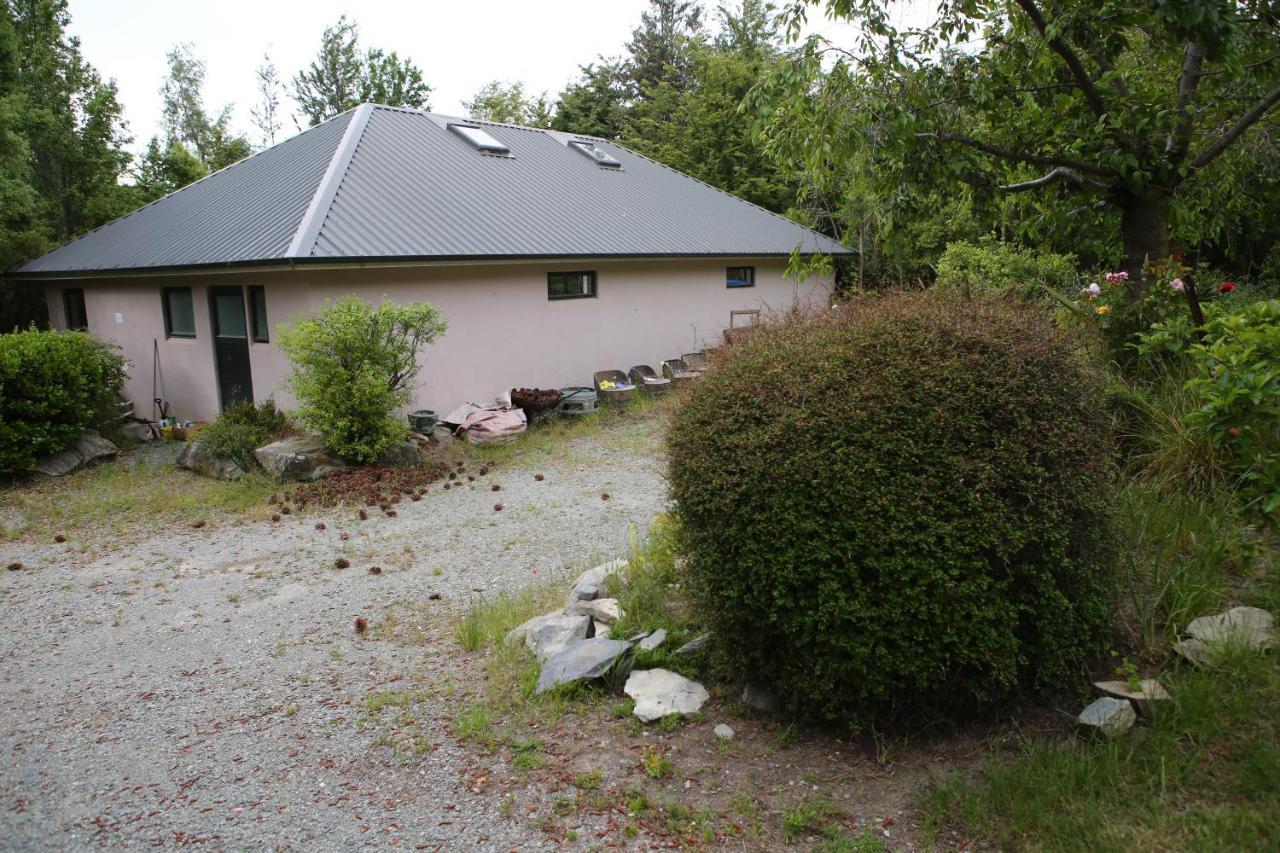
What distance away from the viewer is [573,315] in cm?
1425

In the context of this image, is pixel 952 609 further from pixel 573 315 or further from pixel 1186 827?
pixel 573 315

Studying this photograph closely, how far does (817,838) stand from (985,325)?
2.14 metres

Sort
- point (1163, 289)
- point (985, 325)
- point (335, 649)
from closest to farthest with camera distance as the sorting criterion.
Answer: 1. point (985, 325)
2. point (335, 649)
3. point (1163, 289)

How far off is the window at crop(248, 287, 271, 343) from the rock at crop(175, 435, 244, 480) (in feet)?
5.85

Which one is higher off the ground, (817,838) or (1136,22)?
(1136,22)

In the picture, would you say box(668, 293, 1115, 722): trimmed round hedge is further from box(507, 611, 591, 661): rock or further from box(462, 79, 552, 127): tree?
box(462, 79, 552, 127): tree

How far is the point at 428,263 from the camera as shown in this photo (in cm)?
1138

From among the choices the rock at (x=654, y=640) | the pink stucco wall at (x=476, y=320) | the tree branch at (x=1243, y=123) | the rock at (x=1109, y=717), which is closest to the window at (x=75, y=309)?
the pink stucco wall at (x=476, y=320)

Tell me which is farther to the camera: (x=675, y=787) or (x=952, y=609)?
(x=675, y=787)

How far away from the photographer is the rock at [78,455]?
1032cm

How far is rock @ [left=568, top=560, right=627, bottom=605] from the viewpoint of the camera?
17.0ft

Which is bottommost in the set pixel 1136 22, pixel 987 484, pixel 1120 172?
pixel 987 484

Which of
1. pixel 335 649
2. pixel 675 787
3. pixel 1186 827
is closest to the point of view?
pixel 1186 827

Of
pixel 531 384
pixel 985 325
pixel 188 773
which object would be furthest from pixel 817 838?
pixel 531 384
